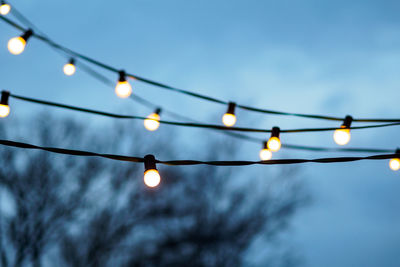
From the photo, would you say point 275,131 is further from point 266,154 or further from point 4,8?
point 4,8

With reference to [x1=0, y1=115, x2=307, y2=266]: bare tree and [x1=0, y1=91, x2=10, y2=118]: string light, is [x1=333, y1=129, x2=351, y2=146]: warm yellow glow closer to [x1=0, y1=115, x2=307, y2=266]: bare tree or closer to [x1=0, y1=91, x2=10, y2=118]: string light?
[x1=0, y1=91, x2=10, y2=118]: string light

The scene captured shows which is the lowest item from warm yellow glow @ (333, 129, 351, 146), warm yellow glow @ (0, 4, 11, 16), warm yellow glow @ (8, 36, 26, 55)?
warm yellow glow @ (333, 129, 351, 146)

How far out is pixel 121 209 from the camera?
10.6 m

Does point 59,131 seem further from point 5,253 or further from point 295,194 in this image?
point 295,194

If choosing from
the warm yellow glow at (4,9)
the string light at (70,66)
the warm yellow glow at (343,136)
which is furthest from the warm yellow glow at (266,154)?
the warm yellow glow at (4,9)

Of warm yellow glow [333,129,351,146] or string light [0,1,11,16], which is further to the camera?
warm yellow glow [333,129,351,146]

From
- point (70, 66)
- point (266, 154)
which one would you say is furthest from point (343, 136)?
point (70, 66)

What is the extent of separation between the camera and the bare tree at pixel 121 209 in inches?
385

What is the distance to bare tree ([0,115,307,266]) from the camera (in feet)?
32.1

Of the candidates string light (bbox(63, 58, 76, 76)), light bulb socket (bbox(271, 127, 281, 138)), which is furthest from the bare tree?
light bulb socket (bbox(271, 127, 281, 138))

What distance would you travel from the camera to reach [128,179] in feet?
36.0

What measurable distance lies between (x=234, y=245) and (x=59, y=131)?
6.38m

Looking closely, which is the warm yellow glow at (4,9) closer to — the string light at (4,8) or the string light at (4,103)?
the string light at (4,8)

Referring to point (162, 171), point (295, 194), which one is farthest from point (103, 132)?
point (295, 194)
